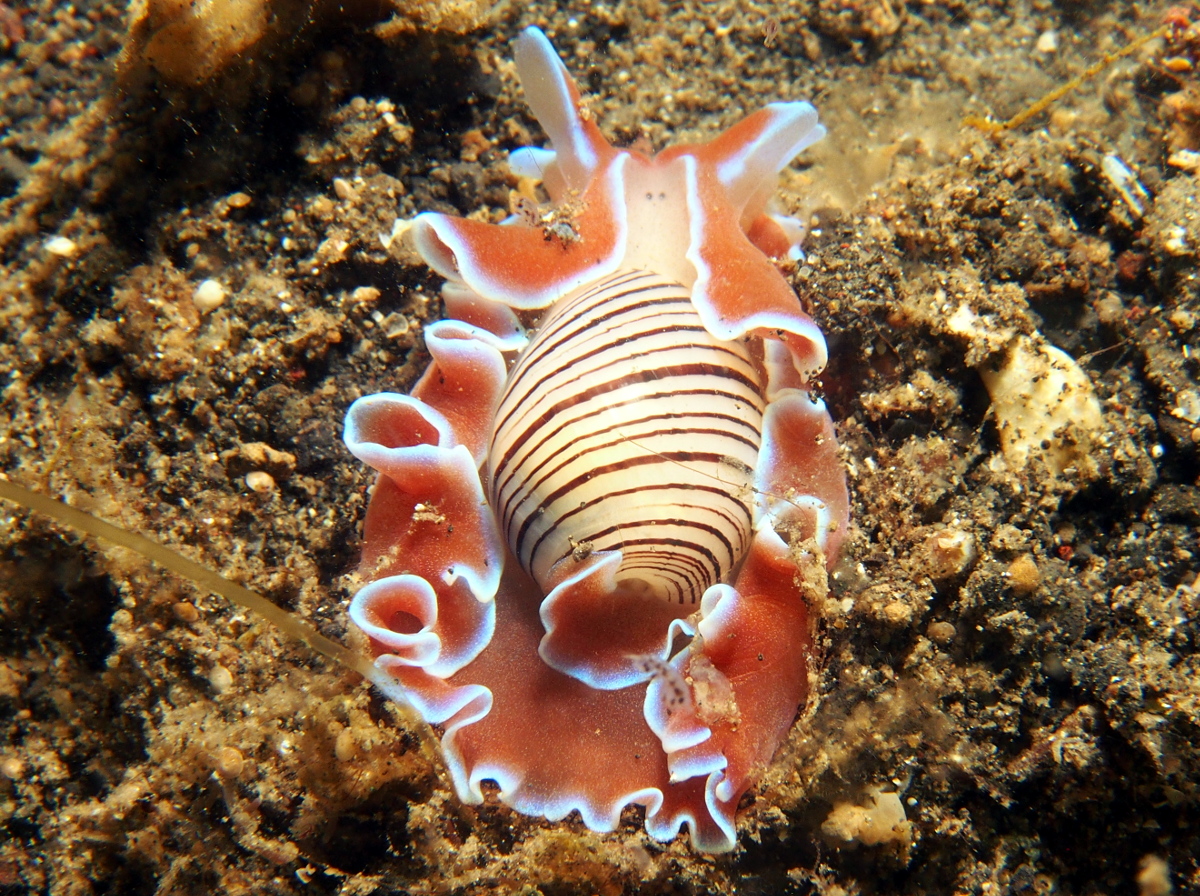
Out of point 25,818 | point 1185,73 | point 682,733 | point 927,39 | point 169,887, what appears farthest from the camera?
point 927,39

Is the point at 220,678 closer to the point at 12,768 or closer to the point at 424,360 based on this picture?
the point at 12,768

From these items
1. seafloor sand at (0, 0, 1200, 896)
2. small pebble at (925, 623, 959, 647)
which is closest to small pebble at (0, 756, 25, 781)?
seafloor sand at (0, 0, 1200, 896)

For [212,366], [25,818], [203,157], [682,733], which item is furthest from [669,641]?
[203,157]

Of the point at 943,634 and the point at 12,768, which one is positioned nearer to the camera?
the point at 943,634

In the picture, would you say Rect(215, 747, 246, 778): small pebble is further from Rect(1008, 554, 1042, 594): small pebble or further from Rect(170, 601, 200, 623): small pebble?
Rect(1008, 554, 1042, 594): small pebble

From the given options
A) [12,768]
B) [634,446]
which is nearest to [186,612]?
[12,768]

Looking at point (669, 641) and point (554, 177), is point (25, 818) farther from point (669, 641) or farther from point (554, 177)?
point (554, 177)

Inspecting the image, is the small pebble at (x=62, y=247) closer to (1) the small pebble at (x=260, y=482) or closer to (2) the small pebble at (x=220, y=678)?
(1) the small pebble at (x=260, y=482)
